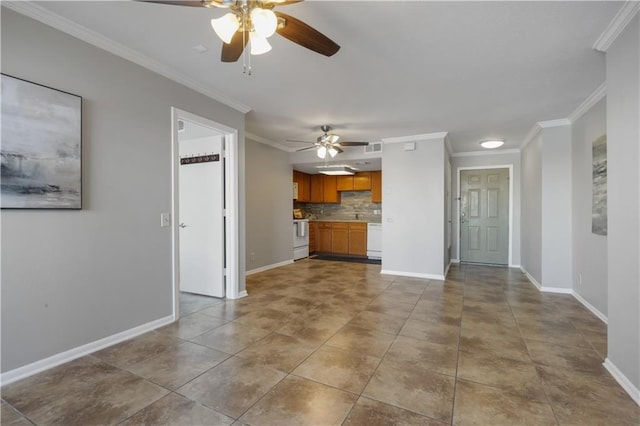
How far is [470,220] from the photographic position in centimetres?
641

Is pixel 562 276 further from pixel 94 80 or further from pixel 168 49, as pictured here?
pixel 94 80

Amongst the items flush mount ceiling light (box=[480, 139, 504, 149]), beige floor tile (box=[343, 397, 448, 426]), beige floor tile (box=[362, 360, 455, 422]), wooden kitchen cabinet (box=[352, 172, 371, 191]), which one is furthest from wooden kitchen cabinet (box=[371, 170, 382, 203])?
beige floor tile (box=[343, 397, 448, 426])

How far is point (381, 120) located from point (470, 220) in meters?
3.55

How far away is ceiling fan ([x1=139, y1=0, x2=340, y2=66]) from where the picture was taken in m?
1.53

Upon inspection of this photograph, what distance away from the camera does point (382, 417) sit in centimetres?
163

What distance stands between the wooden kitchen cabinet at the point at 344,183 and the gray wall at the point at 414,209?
2.41 m

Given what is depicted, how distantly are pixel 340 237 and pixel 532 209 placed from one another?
418cm

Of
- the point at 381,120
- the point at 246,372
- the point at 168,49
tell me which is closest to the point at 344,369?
the point at 246,372

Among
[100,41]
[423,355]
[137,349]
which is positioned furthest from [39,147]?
[423,355]

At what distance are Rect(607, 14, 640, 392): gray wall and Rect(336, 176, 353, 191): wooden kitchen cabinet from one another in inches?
227

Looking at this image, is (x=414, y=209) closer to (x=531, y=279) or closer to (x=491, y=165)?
(x=531, y=279)

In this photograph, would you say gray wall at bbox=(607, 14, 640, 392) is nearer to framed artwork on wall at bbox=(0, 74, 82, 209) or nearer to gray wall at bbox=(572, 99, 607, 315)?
gray wall at bbox=(572, 99, 607, 315)

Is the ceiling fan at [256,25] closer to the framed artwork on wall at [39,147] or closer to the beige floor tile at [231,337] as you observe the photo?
the framed artwork on wall at [39,147]

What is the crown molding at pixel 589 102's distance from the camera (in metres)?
3.10
